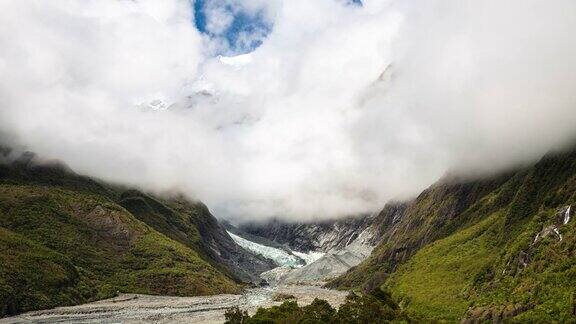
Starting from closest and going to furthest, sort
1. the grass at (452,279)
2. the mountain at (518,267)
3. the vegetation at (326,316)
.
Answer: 1. the mountain at (518,267)
2. the vegetation at (326,316)
3. the grass at (452,279)

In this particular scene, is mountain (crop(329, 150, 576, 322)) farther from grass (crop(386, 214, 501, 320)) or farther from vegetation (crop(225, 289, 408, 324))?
vegetation (crop(225, 289, 408, 324))

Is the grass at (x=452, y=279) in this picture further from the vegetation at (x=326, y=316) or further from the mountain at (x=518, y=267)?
the vegetation at (x=326, y=316)

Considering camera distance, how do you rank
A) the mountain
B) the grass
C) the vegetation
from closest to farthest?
the mountain → the vegetation → the grass

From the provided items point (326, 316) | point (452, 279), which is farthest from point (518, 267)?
point (452, 279)

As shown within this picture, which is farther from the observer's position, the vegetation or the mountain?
the vegetation

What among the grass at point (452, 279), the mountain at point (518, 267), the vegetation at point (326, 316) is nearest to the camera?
the mountain at point (518, 267)

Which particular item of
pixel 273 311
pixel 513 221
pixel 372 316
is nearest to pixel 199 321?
pixel 273 311

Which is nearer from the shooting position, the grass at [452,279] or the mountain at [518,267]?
the mountain at [518,267]

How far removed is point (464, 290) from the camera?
139875mm

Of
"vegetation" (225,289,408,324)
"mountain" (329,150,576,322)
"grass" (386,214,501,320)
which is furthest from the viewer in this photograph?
"grass" (386,214,501,320)

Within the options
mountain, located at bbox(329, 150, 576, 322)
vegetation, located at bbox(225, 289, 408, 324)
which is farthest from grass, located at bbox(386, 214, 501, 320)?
vegetation, located at bbox(225, 289, 408, 324)

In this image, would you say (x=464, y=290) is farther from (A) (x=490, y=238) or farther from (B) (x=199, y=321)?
(B) (x=199, y=321)

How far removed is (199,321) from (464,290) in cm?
9283

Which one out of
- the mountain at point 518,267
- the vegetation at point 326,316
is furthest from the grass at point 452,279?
the vegetation at point 326,316
